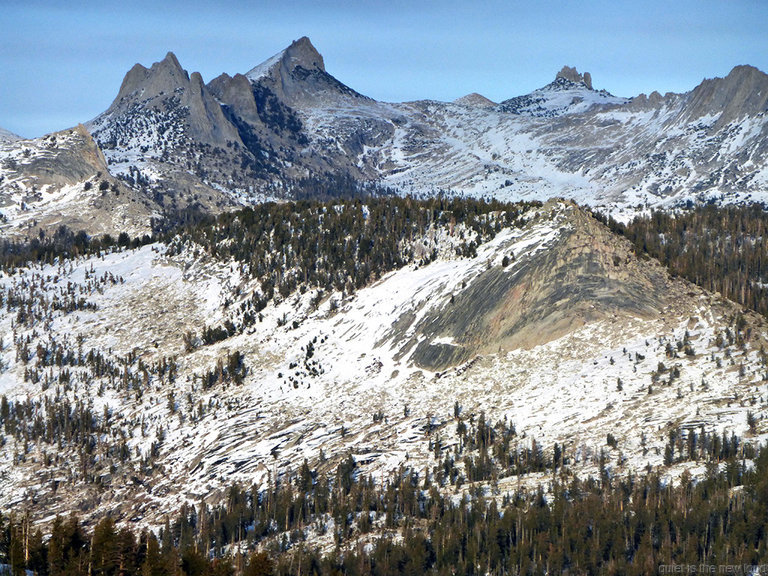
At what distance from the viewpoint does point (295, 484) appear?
108 meters

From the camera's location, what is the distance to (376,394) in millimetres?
123938

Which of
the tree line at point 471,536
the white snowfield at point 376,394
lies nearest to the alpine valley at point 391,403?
the tree line at point 471,536

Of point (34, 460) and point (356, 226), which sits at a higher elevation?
point (356, 226)

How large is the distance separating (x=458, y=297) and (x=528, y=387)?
1883cm

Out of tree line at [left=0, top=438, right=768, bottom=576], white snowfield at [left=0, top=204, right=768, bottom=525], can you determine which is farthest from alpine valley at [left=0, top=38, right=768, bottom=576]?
white snowfield at [left=0, top=204, right=768, bottom=525]

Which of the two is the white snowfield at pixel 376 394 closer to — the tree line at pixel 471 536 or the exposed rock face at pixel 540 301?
the exposed rock face at pixel 540 301

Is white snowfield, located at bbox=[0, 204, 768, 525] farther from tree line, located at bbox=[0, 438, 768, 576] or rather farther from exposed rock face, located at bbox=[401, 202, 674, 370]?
tree line, located at bbox=[0, 438, 768, 576]

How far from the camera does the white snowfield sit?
10812 cm

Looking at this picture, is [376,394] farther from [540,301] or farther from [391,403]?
[540,301]

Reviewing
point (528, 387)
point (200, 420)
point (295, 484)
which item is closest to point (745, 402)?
point (528, 387)

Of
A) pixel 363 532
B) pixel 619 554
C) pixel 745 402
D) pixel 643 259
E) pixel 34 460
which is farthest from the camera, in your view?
pixel 643 259

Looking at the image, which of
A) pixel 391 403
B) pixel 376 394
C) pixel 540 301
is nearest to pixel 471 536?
pixel 391 403

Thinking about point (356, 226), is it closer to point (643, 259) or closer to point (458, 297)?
point (458, 297)

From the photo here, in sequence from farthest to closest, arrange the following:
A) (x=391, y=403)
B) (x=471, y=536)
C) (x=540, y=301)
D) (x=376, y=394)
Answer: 1. (x=540, y=301)
2. (x=376, y=394)
3. (x=391, y=403)
4. (x=471, y=536)
